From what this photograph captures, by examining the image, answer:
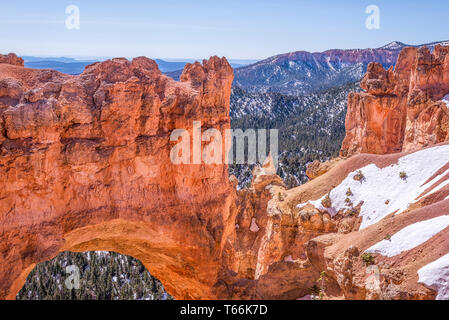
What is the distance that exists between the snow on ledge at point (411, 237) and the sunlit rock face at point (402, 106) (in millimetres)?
20572

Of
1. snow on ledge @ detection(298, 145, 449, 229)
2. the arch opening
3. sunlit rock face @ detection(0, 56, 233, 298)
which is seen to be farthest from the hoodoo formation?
the arch opening

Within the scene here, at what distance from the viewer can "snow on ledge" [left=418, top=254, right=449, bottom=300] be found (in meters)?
12.5

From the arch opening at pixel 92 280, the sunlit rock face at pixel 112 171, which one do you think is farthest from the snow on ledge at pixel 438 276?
the arch opening at pixel 92 280

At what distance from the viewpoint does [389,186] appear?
3083 centimetres

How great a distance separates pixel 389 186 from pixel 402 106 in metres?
18.6

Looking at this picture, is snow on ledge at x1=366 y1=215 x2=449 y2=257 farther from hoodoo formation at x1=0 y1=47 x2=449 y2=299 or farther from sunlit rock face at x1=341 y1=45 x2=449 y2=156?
sunlit rock face at x1=341 y1=45 x2=449 y2=156

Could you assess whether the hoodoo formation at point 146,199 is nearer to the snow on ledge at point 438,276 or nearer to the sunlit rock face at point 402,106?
the snow on ledge at point 438,276

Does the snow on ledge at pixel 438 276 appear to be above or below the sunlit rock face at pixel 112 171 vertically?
below

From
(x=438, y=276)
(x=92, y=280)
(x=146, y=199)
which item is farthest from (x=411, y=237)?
(x=92, y=280)

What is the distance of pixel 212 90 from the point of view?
1820cm

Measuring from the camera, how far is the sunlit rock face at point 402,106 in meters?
38.2

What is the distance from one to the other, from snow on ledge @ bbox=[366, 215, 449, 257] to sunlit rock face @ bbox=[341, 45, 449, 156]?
20.6 metres

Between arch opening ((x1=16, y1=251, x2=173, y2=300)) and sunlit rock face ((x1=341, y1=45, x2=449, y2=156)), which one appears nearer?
sunlit rock face ((x1=341, y1=45, x2=449, y2=156))
